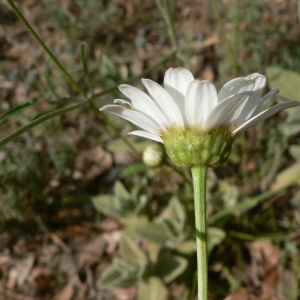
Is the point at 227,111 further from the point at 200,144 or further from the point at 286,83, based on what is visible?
the point at 286,83

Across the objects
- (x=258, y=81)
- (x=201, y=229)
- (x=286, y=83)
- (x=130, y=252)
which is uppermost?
(x=286, y=83)

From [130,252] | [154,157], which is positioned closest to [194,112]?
[154,157]

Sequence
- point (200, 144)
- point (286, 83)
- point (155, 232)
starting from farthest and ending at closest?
1. point (155, 232)
2. point (286, 83)
3. point (200, 144)

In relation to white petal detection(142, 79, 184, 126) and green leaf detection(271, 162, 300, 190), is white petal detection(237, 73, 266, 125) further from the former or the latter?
green leaf detection(271, 162, 300, 190)

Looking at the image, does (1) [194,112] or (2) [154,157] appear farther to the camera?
(2) [154,157]

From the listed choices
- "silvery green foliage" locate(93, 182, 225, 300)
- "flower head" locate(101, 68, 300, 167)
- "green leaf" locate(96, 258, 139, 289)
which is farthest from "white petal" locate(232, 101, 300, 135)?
"green leaf" locate(96, 258, 139, 289)

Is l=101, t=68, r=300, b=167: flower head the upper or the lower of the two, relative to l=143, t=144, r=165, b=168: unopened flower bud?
lower

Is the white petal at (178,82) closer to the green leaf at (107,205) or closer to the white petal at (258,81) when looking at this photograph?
the white petal at (258,81)
